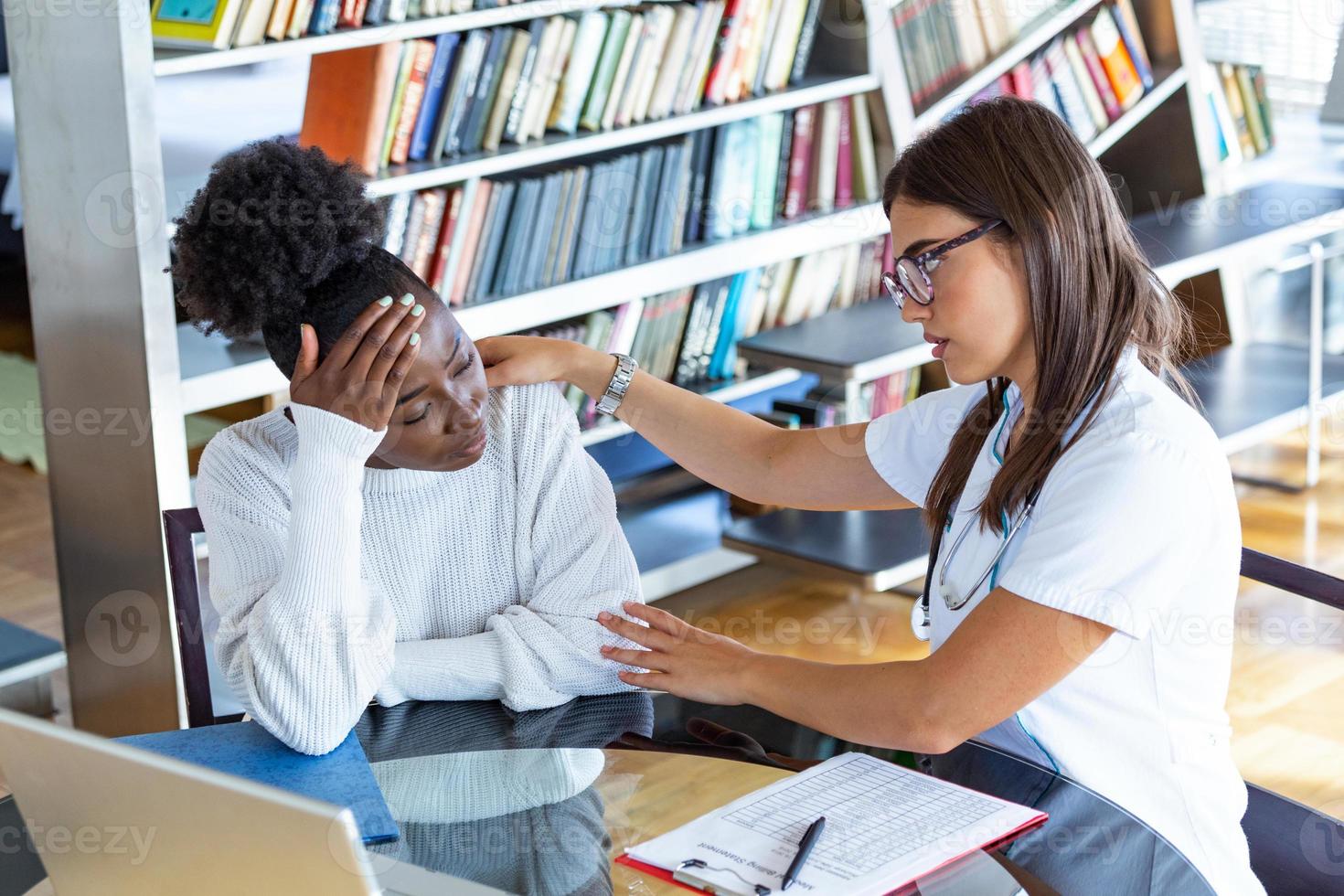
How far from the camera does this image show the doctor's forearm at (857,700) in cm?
138

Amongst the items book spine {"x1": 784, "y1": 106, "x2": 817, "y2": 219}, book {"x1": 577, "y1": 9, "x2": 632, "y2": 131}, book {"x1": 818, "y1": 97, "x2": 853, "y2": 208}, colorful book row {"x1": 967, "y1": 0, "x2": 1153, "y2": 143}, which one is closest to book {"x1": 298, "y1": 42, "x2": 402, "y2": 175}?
book {"x1": 577, "y1": 9, "x2": 632, "y2": 131}

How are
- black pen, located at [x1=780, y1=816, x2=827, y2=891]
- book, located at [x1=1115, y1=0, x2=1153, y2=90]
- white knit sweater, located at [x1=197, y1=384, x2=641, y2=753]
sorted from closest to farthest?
1. black pen, located at [x1=780, y1=816, x2=827, y2=891]
2. white knit sweater, located at [x1=197, y1=384, x2=641, y2=753]
3. book, located at [x1=1115, y1=0, x2=1153, y2=90]


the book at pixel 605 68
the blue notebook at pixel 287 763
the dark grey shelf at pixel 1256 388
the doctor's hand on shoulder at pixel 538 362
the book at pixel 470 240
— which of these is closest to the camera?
the blue notebook at pixel 287 763

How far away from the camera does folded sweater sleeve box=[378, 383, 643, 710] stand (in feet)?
5.16

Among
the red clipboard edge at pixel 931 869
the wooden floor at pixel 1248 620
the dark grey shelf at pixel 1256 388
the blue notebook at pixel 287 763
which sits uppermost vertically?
the red clipboard edge at pixel 931 869

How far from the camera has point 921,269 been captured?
59.3 inches

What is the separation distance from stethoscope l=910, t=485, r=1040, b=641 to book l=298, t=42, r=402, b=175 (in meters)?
→ 1.54

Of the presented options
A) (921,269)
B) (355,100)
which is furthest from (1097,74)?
(921,269)

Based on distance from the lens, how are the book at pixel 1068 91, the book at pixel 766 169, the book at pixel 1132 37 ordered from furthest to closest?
1. the book at pixel 1132 37
2. the book at pixel 1068 91
3. the book at pixel 766 169

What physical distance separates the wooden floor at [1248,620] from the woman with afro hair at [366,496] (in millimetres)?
1612

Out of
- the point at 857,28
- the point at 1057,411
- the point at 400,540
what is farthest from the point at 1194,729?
the point at 857,28

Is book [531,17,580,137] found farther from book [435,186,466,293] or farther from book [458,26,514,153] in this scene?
book [435,186,466,293]

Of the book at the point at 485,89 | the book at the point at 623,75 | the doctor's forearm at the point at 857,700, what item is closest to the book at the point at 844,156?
the book at the point at 623,75

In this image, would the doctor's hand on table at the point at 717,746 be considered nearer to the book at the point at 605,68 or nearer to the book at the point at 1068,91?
the book at the point at 605,68
